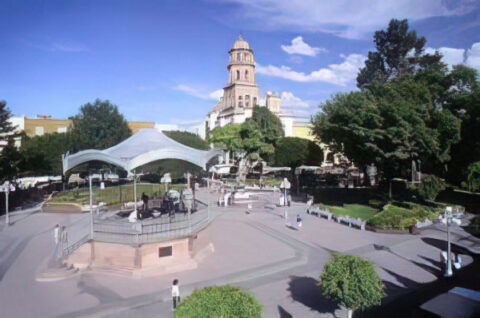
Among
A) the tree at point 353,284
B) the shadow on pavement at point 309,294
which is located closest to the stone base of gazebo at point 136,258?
the shadow on pavement at point 309,294

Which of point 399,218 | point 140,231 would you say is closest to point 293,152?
point 399,218

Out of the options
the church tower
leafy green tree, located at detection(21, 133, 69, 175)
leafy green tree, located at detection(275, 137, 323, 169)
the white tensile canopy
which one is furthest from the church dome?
the white tensile canopy

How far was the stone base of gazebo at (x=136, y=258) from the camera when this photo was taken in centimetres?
1241

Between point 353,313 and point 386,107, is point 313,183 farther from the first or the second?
point 353,313

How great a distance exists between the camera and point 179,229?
1330cm

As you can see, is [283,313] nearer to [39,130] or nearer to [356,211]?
[356,211]

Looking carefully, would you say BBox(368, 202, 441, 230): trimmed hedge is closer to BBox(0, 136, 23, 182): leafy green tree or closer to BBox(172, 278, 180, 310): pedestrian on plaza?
BBox(172, 278, 180, 310): pedestrian on plaza

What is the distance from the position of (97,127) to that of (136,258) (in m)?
44.8

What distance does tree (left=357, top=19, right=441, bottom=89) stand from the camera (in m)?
51.0

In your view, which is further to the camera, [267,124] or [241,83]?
[241,83]

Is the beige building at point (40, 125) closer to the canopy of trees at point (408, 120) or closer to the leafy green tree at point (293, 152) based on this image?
the leafy green tree at point (293, 152)

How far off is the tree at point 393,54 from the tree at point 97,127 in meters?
41.6

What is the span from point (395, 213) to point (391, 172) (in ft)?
36.3

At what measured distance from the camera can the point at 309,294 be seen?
35.3ft
